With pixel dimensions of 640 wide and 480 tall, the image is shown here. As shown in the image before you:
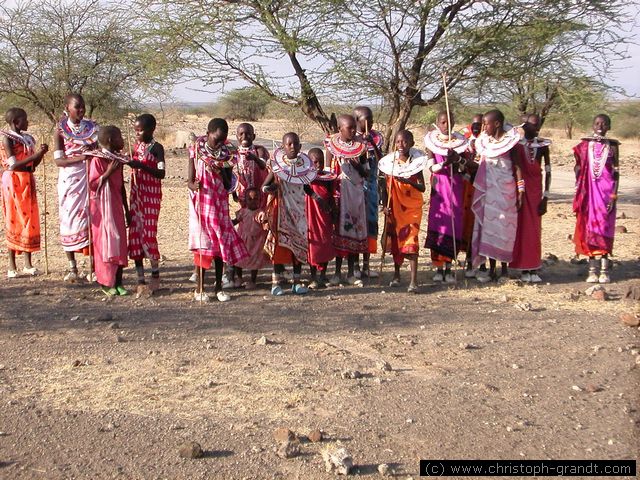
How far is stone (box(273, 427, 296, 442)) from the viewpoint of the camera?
410cm

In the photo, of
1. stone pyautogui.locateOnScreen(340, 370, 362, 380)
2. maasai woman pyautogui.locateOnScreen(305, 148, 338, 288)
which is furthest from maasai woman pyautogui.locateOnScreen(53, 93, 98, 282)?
stone pyautogui.locateOnScreen(340, 370, 362, 380)

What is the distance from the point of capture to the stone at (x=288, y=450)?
3.96 metres

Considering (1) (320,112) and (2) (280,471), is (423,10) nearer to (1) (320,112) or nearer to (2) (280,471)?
(1) (320,112)

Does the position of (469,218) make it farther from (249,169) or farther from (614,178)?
(249,169)

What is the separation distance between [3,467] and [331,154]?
4.68 m

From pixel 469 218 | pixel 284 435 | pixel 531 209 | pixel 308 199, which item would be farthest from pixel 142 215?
pixel 531 209

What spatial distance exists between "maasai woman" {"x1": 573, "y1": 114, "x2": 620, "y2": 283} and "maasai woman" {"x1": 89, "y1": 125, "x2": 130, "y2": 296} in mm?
4797

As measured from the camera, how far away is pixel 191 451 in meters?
3.94

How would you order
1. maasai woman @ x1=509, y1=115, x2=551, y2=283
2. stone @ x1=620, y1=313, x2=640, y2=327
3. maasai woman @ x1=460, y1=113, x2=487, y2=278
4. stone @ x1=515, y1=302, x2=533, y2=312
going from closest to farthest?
stone @ x1=620, y1=313, x2=640, y2=327 → stone @ x1=515, y1=302, x2=533, y2=312 → maasai woman @ x1=509, y1=115, x2=551, y2=283 → maasai woman @ x1=460, y1=113, x2=487, y2=278

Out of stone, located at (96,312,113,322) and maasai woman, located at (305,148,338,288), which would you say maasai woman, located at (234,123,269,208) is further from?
stone, located at (96,312,113,322)

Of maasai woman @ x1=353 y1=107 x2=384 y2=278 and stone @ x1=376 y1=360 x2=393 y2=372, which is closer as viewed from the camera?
stone @ x1=376 y1=360 x2=393 y2=372

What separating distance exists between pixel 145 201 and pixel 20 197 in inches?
58.6

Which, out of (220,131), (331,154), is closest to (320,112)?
(331,154)

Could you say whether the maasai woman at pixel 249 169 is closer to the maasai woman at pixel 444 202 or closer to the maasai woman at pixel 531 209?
the maasai woman at pixel 444 202
